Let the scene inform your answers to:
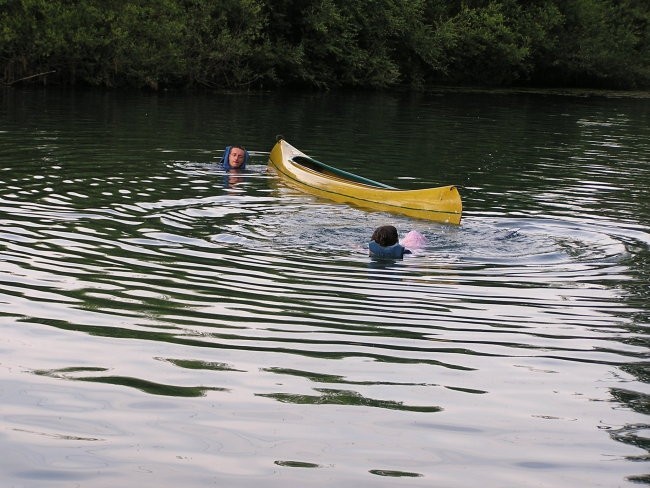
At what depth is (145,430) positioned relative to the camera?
7.05m

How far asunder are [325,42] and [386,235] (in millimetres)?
38972

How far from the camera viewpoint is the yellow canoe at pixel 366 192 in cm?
1616

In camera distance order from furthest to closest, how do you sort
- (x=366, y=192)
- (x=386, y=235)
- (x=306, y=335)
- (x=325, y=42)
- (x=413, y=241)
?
(x=325, y=42) → (x=366, y=192) → (x=413, y=241) → (x=386, y=235) → (x=306, y=335)

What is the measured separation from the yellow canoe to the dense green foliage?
23.1 metres

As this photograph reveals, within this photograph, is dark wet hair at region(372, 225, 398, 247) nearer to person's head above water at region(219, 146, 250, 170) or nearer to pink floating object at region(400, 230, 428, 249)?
pink floating object at region(400, 230, 428, 249)

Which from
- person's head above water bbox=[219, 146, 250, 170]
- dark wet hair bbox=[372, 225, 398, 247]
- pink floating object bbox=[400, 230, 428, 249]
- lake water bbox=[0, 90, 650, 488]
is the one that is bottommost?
lake water bbox=[0, 90, 650, 488]

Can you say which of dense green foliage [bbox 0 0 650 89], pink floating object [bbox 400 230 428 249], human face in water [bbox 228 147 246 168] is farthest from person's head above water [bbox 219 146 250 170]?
dense green foliage [bbox 0 0 650 89]

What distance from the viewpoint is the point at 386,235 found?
1302 cm

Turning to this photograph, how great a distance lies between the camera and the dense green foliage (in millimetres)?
42781

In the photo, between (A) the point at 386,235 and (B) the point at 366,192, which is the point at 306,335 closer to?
(A) the point at 386,235

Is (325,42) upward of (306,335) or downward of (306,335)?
upward

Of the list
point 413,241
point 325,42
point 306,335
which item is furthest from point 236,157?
point 325,42

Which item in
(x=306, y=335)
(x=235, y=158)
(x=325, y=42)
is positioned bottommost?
(x=306, y=335)

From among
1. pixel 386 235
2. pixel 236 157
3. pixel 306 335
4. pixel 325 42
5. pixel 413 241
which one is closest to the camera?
pixel 306 335
